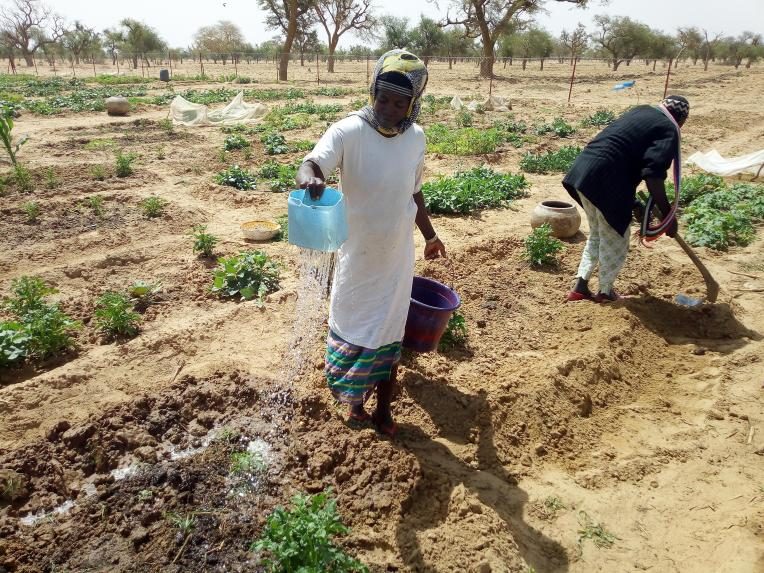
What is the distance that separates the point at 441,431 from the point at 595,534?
0.92 metres

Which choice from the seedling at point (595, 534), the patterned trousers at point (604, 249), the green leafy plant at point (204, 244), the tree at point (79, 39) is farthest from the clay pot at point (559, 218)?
the tree at point (79, 39)

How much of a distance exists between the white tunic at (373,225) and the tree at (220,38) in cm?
6164

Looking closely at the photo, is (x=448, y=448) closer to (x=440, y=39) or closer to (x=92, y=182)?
(x=92, y=182)

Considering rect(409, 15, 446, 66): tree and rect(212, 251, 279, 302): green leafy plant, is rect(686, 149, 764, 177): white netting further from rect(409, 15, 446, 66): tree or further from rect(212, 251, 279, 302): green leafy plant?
rect(409, 15, 446, 66): tree

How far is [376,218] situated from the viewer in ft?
7.52

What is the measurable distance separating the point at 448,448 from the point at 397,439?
0.94ft

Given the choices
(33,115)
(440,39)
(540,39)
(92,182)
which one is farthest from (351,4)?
(92,182)

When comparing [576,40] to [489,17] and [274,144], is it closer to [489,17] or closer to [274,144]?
[489,17]

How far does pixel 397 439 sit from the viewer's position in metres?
2.83

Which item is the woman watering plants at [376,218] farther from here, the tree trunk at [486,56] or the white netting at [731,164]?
the tree trunk at [486,56]

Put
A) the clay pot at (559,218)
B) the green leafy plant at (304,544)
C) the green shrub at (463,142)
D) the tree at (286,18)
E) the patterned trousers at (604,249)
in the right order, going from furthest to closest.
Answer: the tree at (286,18) < the green shrub at (463,142) < the clay pot at (559,218) < the patterned trousers at (604,249) < the green leafy plant at (304,544)

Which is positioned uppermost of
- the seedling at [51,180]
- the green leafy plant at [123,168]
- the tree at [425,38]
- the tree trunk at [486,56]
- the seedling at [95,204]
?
the tree at [425,38]

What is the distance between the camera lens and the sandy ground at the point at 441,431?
228cm

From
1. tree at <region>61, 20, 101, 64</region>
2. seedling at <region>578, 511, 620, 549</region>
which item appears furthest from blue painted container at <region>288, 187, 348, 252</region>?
tree at <region>61, 20, 101, 64</region>
